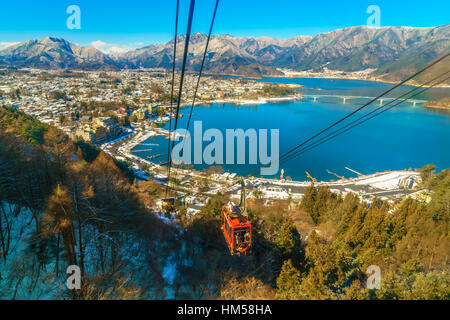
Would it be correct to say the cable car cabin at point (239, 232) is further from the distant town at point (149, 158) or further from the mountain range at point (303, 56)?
the mountain range at point (303, 56)

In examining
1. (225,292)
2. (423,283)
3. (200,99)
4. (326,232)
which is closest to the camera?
(423,283)

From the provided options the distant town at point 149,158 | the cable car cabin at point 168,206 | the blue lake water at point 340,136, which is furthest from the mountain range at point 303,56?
the cable car cabin at point 168,206

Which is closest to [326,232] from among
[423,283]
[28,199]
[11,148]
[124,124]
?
[423,283]

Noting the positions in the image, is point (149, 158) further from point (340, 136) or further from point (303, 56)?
point (303, 56)

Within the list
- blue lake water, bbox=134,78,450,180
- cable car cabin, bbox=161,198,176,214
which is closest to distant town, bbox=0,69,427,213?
cable car cabin, bbox=161,198,176,214

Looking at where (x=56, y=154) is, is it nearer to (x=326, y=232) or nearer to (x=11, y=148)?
(x=11, y=148)

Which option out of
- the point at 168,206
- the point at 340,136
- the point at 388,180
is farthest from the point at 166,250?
the point at 340,136
